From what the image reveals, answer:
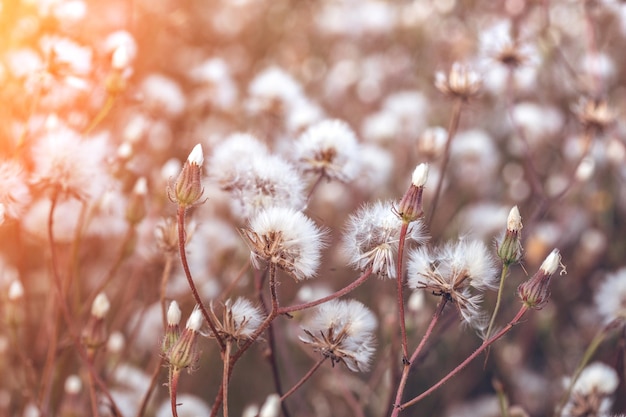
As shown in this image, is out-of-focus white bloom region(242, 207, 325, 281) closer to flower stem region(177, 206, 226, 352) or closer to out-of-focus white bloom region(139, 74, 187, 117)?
flower stem region(177, 206, 226, 352)

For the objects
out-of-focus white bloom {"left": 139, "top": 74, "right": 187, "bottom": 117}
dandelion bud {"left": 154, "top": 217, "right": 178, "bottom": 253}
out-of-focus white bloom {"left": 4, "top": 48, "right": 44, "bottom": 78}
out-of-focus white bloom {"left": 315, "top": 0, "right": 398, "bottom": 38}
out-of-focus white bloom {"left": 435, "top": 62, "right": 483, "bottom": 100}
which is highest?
out-of-focus white bloom {"left": 315, "top": 0, "right": 398, "bottom": 38}

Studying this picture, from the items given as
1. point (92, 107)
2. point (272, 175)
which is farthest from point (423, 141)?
point (92, 107)

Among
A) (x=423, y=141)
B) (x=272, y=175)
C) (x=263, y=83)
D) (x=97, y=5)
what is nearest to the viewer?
(x=272, y=175)

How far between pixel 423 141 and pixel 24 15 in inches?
33.7

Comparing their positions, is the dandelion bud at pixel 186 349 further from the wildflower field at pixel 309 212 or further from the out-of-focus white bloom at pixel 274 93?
the out-of-focus white bloom at pixel 274 93

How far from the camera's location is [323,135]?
108cm

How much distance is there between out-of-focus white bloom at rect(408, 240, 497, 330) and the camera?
32.0 inches

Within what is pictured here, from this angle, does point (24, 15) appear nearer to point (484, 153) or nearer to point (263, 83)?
point (263, 83)

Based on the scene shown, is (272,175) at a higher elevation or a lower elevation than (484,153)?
lower

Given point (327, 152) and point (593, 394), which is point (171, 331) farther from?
point (593, 394)

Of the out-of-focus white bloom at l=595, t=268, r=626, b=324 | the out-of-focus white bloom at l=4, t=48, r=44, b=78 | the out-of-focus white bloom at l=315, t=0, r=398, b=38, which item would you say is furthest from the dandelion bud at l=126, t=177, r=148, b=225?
the out-of-focus white bloom at l=315, t=0, r=398, b=38

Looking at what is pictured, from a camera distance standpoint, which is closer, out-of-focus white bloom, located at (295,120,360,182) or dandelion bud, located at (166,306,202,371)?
dandelion bud, located at (166,306,202,371)

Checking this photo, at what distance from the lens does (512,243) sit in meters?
0.80

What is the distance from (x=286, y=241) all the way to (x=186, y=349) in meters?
0.16
